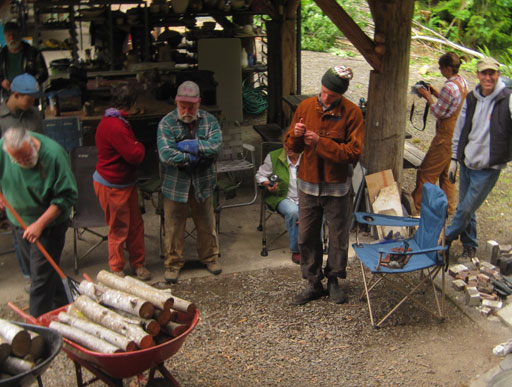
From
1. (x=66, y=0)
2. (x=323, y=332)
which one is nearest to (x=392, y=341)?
(x=323, y=332)

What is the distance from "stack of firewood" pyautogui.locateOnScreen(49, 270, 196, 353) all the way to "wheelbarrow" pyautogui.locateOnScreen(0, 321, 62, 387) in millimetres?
242

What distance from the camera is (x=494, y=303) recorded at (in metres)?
5.32

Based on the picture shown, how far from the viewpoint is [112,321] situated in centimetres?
345

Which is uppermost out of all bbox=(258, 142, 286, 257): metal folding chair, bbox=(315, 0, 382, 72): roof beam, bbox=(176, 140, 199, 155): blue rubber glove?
Result: bbox=(315, 0, 382, 72): roof beam

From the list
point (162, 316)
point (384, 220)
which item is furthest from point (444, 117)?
point (162, 316)

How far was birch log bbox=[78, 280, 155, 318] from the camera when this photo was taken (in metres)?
3.45

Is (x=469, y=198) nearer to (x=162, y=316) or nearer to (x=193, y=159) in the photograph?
(x=193, y=159)

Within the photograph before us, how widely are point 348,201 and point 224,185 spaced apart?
1.72 m

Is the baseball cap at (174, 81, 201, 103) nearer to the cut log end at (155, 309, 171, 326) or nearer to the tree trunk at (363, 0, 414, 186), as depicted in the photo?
the tree trunk at (363, 0, 414, 186)

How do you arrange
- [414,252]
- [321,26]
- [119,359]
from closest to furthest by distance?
[119,359]
[414,252]
[321,26]

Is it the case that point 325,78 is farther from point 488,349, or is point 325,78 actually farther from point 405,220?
point 488,349

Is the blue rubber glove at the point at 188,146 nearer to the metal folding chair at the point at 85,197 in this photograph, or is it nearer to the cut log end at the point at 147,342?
the metal folding chair at the point at 85,197

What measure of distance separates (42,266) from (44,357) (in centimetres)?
153

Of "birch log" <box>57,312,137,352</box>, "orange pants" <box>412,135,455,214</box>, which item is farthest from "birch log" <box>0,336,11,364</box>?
"orange pants" <box>412,135,455,214</box>
